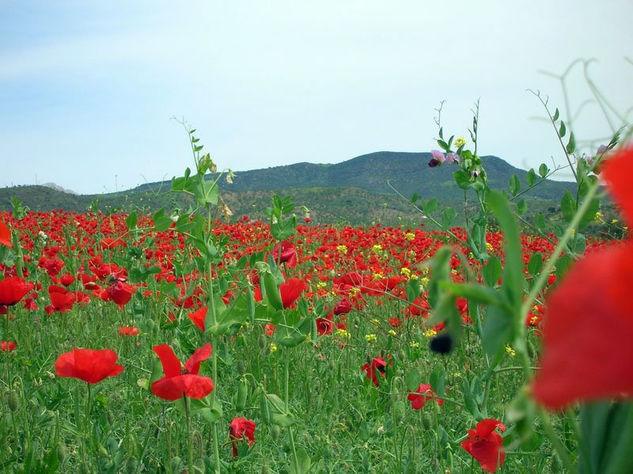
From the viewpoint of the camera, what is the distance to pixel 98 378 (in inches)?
55.0

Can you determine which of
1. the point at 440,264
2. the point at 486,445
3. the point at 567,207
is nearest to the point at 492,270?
the point at 567,207

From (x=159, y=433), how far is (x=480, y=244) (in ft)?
4.17

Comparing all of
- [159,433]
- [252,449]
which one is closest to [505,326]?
[252,449]

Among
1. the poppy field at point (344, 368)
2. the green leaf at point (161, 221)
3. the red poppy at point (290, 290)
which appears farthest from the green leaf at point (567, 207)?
the green leaf at point (161, 221)

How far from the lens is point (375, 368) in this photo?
2.45 metres

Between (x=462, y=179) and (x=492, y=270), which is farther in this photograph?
(x=462, y=179)

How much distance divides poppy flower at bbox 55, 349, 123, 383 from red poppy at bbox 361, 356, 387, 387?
1232 mm

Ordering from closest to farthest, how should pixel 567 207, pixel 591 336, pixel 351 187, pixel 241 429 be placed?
1. pixel 591 336
2. pixel 567 207
3. pixel 241 429
4. pixel 351 187

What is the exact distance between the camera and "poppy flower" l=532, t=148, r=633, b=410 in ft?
0.73

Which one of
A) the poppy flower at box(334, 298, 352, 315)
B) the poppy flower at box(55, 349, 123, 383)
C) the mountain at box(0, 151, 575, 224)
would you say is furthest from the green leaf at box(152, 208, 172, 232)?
the mountain at box(0, 151, 575, 224)

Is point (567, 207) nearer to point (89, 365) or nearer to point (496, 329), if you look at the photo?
point (496, 329)

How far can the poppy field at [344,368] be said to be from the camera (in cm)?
25

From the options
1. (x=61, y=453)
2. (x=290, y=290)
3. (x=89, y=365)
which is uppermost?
(x=290, y=290)

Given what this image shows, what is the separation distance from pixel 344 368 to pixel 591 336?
2901mm
